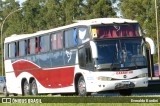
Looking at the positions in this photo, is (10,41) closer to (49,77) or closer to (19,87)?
(19,87)

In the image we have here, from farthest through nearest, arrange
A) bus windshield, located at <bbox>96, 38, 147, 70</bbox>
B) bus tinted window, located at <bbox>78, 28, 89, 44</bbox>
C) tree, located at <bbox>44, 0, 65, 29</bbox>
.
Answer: tree, located at <bbox>44, 0, 65, 29</bbox>
bus tinted window, located at <bbox>78, 28, 89, 44</bbox>
bus windshield, located at <bbox>96, 38, 147, 70</bbox>

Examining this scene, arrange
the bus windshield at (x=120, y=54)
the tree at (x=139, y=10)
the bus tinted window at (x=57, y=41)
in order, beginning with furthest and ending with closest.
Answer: the tree at (x=139, y=10)
the bus tinted window at (x=57, y=41)
the bus windshield at (x=120, y=54)

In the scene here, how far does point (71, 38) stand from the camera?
25422 mm

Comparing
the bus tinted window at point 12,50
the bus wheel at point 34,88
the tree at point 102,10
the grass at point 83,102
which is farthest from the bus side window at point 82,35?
the tree at point 102,10

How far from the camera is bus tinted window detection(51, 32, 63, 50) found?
26516mm

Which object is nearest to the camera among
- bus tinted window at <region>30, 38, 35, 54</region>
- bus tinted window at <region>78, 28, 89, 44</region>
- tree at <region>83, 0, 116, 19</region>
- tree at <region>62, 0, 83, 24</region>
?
bus tinted window at <region>78, 28, 89, 44</region>

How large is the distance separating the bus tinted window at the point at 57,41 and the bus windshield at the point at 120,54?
381cm

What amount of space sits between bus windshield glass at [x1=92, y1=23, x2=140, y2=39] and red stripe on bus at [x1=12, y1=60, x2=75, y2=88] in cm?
258

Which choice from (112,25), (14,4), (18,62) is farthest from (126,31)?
(14,4)

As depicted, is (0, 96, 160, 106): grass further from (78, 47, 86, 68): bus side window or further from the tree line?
the tree line

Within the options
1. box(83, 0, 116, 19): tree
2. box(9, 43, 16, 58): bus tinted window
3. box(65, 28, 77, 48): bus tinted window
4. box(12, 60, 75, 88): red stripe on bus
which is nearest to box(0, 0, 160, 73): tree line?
box(83, 0, 116, 19): tree

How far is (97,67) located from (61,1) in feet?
211

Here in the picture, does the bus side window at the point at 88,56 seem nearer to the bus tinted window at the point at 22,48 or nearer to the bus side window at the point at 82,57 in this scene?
the bus side window at the point at 82,57

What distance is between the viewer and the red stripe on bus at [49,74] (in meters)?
25.9
